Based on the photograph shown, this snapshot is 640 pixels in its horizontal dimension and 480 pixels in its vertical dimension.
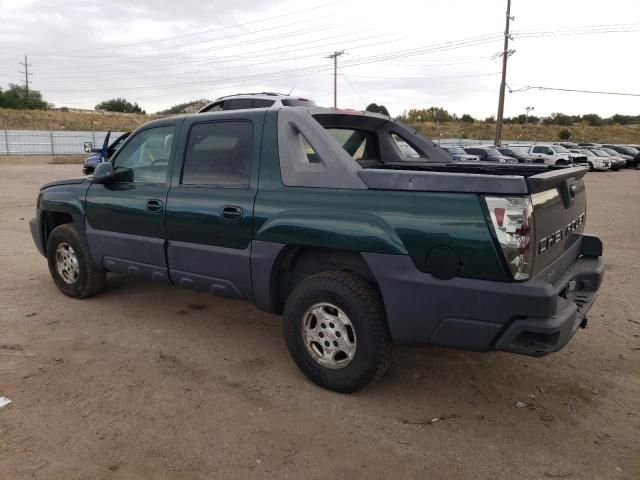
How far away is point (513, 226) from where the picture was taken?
2.67 meters

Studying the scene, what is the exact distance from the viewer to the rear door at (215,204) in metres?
3.70

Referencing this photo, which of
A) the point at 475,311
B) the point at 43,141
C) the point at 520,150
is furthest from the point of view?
the point at 43,141

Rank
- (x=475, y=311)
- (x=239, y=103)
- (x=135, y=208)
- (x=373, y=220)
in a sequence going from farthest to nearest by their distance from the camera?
(x=239, y=103) < (x=135, y=208) < (x=373, y=220) < (x=475, y=311)

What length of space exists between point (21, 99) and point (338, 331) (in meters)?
80.8

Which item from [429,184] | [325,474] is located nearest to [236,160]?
[429,184]

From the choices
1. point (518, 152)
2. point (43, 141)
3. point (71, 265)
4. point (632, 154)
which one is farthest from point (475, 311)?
point (43, 141)

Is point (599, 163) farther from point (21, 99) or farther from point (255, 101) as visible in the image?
point (21, 99)

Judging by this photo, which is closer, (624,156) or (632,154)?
(624,156)

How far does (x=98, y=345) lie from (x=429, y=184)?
298 cm

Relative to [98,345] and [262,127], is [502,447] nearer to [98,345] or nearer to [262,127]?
[262,127]

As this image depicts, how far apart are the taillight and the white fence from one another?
37.3 meters

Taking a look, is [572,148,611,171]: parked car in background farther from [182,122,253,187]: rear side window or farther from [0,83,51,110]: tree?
[0,83,51,110]: tree

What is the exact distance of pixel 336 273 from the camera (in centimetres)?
336

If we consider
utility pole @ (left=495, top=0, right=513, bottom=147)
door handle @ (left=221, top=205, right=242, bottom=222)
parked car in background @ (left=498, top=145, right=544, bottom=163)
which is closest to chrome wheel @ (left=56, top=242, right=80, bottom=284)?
door handle @ (left=221, top=205, right=242, bottom=222)
